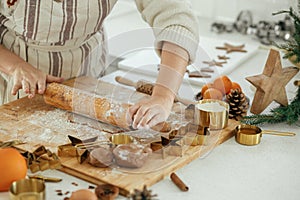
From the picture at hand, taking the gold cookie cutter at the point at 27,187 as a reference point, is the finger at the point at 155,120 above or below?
above

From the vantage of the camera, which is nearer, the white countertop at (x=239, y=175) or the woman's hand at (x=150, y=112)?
the white countertop at (x=239, y=175)

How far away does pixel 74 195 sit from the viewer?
978 millimetres

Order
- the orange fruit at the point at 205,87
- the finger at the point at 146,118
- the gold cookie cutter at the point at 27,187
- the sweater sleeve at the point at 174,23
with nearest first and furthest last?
1. the gold cookie cutter at the point at 27,187
2. the finger at the point at 146,118
3. the sweater sleeve at the point at 174,23
4. the orange fruit at the point at 205,87

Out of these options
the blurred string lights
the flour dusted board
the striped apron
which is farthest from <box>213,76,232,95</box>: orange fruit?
the blurred string lights

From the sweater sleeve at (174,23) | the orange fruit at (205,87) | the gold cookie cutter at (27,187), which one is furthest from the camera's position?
the orange fruit at (205,87)

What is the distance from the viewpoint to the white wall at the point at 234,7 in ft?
6.93

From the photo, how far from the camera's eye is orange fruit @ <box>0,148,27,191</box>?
Result: 100cm

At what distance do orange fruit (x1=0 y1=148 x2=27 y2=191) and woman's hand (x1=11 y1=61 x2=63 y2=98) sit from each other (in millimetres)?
351

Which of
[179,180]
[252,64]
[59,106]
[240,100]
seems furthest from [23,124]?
[252,64]

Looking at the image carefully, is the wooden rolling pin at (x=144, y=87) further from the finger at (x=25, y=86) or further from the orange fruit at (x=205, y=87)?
the finger at (x=25, y=86)

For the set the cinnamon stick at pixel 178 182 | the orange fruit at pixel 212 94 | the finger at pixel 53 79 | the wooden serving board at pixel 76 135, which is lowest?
the cinnamon stick at pixel 178 182

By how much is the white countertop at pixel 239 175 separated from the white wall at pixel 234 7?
34.5 inches

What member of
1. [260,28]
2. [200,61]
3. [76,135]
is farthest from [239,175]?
[260,28]

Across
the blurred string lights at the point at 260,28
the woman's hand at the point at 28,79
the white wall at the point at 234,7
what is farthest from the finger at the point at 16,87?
the white wall at the point at 234,7
